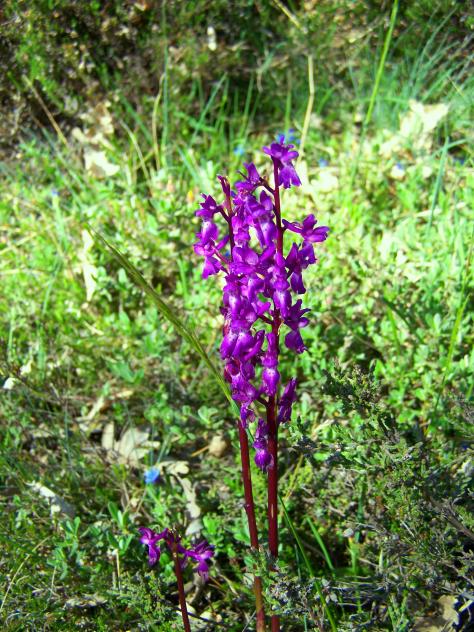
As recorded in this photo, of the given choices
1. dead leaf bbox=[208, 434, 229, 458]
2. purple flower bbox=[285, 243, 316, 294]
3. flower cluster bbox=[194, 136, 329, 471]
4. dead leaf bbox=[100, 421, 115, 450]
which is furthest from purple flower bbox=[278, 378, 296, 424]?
dead leaf bbox=[100, 421, 115, 450]

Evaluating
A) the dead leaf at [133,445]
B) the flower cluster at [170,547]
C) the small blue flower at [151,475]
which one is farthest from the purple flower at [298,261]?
the dead leaf at [133,445]

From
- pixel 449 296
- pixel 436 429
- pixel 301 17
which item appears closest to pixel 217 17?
pixel 301 17

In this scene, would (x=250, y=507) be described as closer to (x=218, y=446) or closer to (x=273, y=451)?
(x=273, y=451)

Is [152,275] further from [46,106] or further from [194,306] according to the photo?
[46,106]

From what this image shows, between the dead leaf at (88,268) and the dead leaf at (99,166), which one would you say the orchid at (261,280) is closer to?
the dead leaf at (88,268)

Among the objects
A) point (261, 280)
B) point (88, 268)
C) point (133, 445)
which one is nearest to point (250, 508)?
point (261, 280)

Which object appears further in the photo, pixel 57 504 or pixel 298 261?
pixel 57 504

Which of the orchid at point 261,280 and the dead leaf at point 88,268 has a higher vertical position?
the orchid at point 261,280
